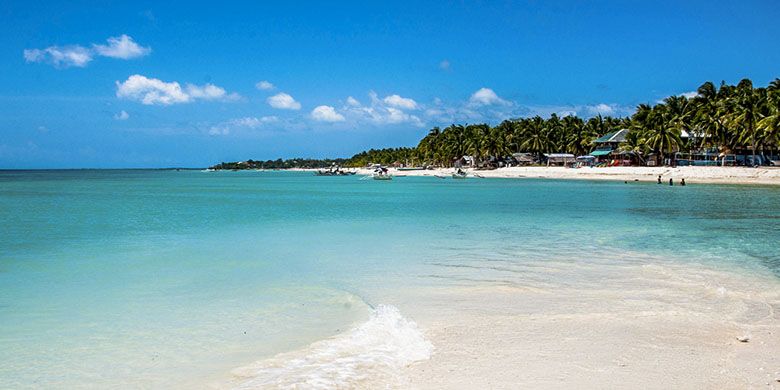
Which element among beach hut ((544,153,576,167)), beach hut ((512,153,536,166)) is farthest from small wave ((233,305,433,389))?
beach hut ((512,153,536,166))

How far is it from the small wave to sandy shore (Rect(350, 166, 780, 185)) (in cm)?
5769

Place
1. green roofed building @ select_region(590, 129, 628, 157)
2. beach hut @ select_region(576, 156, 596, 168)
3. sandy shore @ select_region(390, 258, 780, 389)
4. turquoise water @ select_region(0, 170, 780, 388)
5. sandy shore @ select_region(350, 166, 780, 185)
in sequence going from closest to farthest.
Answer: sandy shore @ select_region(390, 258, 780, 389)
turquoise water @ select_region(0, 170, 780, 388)
sandy shore @ select_region(350, 166, 780, 185)
green roofed building @ select_region(590, 129, 628, 157)
beach hut @ select_region(576, 156, 596, 168)

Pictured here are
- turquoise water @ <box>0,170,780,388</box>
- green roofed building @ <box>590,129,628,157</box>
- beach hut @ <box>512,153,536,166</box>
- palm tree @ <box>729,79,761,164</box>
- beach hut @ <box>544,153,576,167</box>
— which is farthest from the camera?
beach hut @ <box>512,153,536,166</box>

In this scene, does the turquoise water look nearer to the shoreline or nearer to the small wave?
the small wave

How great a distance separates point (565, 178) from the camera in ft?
258

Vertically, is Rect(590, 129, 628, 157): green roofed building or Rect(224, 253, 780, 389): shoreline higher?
Rect(590, 129, 628, 157): green roofed building

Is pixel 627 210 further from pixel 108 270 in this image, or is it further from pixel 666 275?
pixel 108 270

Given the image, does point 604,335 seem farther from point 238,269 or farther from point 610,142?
point 610,142

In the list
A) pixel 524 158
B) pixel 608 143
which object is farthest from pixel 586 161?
pixel 524 158

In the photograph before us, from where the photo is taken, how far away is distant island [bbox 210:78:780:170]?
5788 centimetres

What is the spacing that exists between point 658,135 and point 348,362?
6784cm

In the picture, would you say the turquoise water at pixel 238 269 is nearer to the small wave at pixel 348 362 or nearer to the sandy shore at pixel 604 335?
the small wave at pixel 348 362

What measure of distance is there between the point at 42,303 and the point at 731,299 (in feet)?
34.4

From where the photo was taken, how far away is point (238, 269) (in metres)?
11.8
